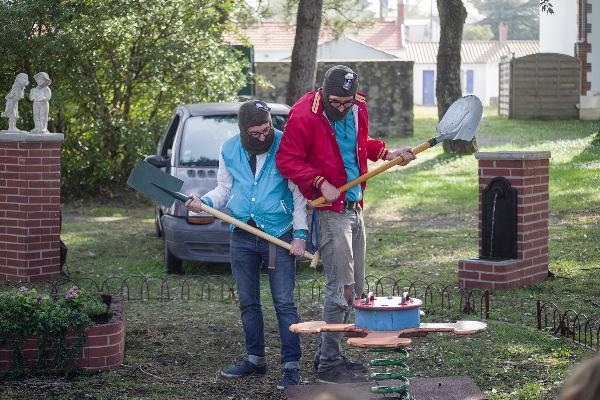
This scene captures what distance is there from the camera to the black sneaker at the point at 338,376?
6.52 metres

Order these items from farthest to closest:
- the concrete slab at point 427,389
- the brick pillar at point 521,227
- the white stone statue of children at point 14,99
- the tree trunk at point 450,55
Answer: the tree trunk at point 450,55, the white stone statue of children at point 14,99, the brick pillar at point 521,227, the concrete slab at point 427,389

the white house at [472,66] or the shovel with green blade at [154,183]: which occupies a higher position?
the white house at [472,66]

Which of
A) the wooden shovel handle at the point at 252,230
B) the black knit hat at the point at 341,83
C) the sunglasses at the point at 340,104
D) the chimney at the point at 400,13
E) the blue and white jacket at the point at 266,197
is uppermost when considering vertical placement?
the chimney at the point at 400,13

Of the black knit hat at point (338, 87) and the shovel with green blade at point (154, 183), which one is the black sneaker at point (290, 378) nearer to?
the shovel with green blade at point (154, 183)

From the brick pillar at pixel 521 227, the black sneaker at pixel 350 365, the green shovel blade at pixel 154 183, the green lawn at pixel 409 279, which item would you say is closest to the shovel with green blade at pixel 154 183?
the green shovel blade at pixel 154 183

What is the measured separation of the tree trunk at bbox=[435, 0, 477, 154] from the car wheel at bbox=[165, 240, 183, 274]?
11.8 m

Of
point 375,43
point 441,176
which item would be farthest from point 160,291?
point 375,43

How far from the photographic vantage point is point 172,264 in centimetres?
1098

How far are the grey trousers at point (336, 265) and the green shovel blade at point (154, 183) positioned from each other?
909 millimetres

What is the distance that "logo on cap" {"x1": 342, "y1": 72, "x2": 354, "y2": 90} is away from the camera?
20.4 ft

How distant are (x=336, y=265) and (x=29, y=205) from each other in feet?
15.4

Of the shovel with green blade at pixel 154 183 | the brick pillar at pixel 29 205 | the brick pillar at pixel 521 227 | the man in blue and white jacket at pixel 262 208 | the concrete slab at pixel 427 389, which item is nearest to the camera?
the concrete slab at pixel 427 389

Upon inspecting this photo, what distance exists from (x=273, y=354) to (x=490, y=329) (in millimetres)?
1558

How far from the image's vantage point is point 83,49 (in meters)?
17.0
